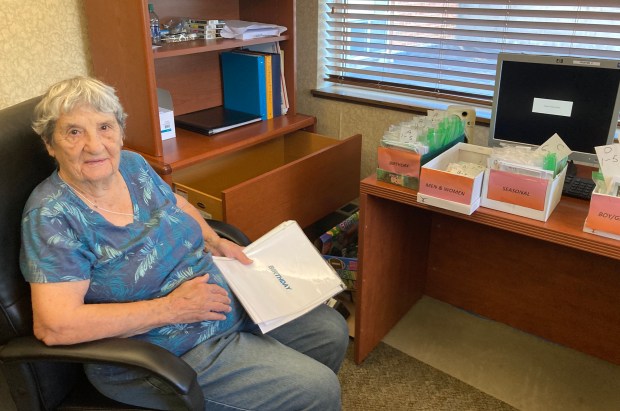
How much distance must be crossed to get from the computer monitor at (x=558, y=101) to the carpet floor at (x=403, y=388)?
2.77ft

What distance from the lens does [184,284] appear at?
50.2 inches

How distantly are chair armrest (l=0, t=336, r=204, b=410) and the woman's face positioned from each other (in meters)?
0.37

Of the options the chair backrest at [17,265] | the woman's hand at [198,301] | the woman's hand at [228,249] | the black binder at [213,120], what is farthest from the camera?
the black binder at [213,120]

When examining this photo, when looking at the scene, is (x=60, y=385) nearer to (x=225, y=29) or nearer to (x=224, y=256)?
(x=224, y=256)

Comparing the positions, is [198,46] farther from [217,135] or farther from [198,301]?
[198,301]

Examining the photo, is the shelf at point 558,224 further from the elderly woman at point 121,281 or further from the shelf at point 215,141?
the shelf at point 215,141

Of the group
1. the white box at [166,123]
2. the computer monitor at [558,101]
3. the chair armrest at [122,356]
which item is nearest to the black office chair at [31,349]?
the chair armrest at [122,356]

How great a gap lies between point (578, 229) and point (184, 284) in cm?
100

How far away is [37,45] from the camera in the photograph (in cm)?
175

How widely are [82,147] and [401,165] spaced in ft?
2.84

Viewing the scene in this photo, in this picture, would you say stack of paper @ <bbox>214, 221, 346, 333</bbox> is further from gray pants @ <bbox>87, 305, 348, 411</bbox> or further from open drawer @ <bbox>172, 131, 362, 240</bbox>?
open drawer @ <bbox>172, 131, 362, 240</bbox>

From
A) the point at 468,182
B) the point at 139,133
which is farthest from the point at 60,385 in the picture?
the point at 468,182

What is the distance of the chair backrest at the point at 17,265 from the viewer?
1.12 m

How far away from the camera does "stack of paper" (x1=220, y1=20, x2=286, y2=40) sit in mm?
2051
